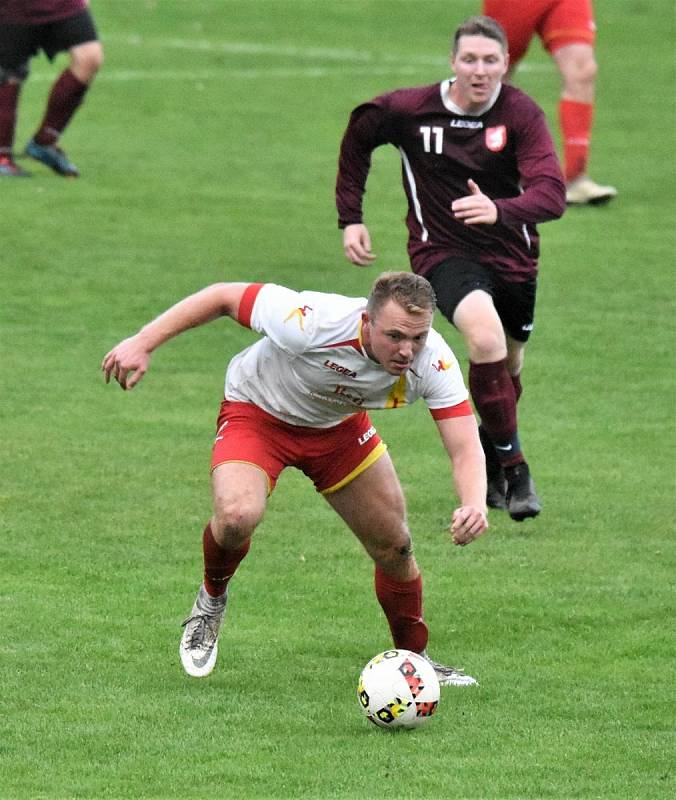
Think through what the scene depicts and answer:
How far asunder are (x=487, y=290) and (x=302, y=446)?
2.40 m

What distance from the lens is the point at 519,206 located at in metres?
9.21

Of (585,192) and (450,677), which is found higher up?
(450,677)

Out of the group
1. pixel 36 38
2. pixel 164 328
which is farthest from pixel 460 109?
pixel 36 38

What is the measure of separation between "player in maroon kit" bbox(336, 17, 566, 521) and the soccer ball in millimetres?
2439

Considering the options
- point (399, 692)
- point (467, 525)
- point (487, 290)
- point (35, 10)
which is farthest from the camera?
point (35, 10)

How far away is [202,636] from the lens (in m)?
7.66

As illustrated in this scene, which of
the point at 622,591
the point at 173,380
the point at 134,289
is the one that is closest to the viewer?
the point at 622,591

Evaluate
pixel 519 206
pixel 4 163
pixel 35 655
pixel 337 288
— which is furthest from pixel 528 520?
pixel 4 163

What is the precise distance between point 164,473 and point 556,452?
2.43m

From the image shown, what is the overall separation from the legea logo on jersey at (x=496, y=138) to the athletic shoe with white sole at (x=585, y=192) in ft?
23.7

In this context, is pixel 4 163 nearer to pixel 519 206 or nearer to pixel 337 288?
pixel 337 288

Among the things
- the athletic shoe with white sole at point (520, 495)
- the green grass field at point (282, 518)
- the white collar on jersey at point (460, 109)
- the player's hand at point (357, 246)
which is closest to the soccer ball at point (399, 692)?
the green grass field at point (282, 518)

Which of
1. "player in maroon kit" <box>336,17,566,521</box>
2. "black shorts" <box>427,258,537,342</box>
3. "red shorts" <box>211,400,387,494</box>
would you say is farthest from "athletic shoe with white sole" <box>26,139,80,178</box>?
"red shorts" <box>211,400,387,494</box>

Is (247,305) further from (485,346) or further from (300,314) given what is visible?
→ (485,346)
